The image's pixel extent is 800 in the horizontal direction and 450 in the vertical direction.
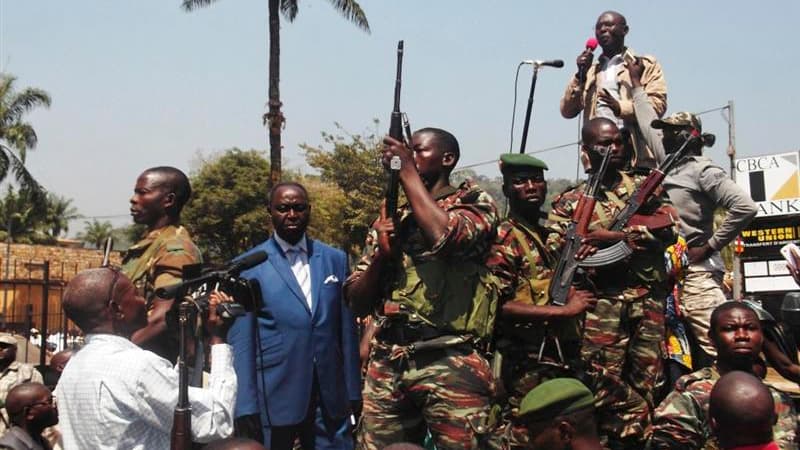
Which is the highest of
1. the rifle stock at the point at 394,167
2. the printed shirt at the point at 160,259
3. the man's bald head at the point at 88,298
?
the rifle stock at the point at 394,167

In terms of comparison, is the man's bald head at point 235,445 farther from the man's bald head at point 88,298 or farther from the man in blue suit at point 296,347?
the man in blue suit at point 296,347

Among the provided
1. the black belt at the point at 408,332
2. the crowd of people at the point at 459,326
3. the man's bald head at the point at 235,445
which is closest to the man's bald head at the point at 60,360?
the crowd of people at the point at 459,326

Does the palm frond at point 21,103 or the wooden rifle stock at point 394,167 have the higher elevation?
the palm frond at point 21,103

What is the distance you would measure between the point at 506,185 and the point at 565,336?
96cm

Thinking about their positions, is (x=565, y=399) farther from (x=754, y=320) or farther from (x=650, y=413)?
(x=650, y=413)

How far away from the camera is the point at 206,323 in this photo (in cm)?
368

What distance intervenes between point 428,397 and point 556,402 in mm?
1192

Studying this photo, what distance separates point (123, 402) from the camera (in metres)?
3.38

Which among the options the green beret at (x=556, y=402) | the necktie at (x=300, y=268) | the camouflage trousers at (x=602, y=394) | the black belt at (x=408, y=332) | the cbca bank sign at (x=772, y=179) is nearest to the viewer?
the green beret at (x=556, y=402)

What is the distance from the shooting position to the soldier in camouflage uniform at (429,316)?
4.18 metres

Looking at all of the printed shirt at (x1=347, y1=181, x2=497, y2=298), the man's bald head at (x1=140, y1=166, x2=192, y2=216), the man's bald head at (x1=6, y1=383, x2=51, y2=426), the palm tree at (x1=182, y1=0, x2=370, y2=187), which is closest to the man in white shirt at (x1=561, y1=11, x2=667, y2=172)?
the printed shirt at (x1=347, y1=181, x2=497, y2=298)

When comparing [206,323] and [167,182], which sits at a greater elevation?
[167,182]

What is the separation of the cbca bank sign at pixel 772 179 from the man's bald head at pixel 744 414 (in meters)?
17.6

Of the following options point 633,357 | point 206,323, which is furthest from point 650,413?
point 206,323
